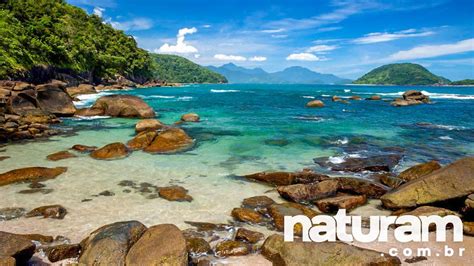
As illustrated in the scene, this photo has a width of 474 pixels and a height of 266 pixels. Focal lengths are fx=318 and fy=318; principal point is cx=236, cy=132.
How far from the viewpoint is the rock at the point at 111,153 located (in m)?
16.1

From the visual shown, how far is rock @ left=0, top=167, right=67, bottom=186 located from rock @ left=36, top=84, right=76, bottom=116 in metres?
17.7

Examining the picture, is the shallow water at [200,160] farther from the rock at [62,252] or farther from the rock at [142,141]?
the rock at [142,141]

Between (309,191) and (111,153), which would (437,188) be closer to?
(309,191)

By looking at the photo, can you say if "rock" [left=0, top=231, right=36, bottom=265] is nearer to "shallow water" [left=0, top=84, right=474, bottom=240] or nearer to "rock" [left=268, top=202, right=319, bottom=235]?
"shallow water" [left=0, top=84, right=474, bottom=240]

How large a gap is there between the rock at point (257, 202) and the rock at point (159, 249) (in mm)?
4012

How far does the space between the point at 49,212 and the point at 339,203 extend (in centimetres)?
894

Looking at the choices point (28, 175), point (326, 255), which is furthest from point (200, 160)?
point (326, 255)

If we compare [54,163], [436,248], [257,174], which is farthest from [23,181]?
[436,248]

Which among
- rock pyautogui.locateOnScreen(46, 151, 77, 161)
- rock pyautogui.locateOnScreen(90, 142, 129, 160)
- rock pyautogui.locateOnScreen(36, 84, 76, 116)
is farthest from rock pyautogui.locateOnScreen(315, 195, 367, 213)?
rock pyautogui.locateOnScreen(36, 84, 76, 116)

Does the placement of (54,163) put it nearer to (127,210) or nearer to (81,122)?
(127,210)

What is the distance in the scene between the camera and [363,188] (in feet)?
38.3

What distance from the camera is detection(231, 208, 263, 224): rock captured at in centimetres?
948

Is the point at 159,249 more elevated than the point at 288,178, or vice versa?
the point at 159,249

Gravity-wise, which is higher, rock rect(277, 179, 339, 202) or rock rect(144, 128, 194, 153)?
rock rect(144, 128, 194, 153)
